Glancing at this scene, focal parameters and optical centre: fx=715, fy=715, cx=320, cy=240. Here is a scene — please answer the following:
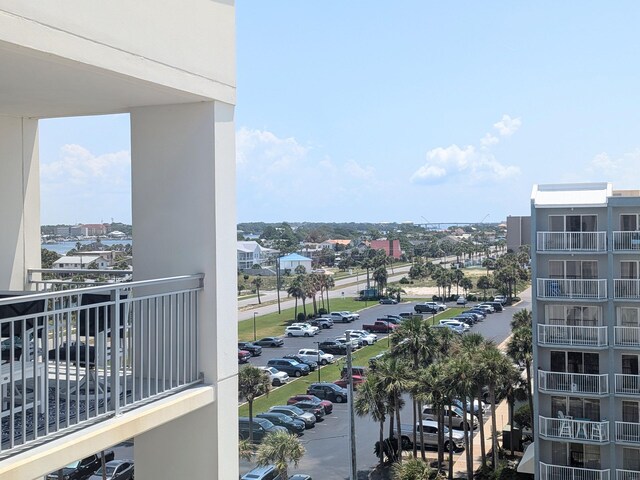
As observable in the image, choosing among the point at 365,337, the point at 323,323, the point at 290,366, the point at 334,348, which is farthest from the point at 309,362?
the point at 323,323

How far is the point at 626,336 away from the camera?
27.9 m

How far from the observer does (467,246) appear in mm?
154875

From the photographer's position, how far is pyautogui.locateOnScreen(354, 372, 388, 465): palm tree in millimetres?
34219

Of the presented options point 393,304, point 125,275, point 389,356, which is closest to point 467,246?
point 393,304

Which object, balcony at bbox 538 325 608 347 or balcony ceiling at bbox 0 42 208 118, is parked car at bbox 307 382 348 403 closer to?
balcony at bbox 538 325 608 347

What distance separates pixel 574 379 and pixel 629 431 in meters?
2.75

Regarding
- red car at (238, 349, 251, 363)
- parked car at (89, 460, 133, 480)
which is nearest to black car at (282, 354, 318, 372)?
red car at (238, 349, 251, 363)

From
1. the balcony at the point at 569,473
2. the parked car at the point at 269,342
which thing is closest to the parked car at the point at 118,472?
the balcony at the point at 569,473

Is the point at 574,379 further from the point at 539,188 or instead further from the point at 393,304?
the point at 393,304

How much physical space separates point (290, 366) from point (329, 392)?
813 cm

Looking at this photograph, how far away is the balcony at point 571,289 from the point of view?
28266 millimetres

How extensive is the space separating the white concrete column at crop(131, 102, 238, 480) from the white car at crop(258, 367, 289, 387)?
148ft

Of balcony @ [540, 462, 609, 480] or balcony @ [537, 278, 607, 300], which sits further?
balcony @ [537, 278, 607, 300]

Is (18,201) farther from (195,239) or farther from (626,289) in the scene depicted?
(626,289)
